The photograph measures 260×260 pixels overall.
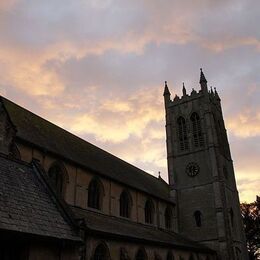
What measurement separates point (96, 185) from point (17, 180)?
13636mm

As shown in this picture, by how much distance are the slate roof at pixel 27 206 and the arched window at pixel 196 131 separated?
2813cm

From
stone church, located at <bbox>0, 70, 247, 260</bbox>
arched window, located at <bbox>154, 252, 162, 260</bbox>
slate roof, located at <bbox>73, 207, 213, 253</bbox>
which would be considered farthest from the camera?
arched window, located at <bbox>154, 252, 162, 260</bbox>

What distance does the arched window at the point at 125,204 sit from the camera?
28797mm

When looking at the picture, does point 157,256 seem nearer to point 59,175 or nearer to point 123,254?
point 123,254

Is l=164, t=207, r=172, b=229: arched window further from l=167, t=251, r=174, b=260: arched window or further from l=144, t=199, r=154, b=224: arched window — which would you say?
l=167, t=251, r=174, b=260: arched window

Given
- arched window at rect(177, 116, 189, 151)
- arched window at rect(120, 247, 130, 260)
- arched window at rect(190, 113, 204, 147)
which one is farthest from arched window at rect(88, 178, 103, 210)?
arched window at rect(190, 113, 204, 147)

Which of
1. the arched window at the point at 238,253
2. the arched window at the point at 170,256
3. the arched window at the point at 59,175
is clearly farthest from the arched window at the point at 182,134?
the arched window at the point at 59,175

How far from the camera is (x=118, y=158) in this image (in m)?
37.1

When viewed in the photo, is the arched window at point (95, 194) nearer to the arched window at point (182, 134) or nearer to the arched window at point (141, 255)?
the arched window at point (141, 255)

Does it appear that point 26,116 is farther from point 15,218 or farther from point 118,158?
point 15,218

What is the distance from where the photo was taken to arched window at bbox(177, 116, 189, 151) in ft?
135

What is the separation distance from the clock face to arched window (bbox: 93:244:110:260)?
20452 mm

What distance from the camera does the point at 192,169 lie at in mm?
39312

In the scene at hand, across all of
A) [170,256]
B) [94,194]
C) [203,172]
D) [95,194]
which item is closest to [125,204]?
[95,194]
